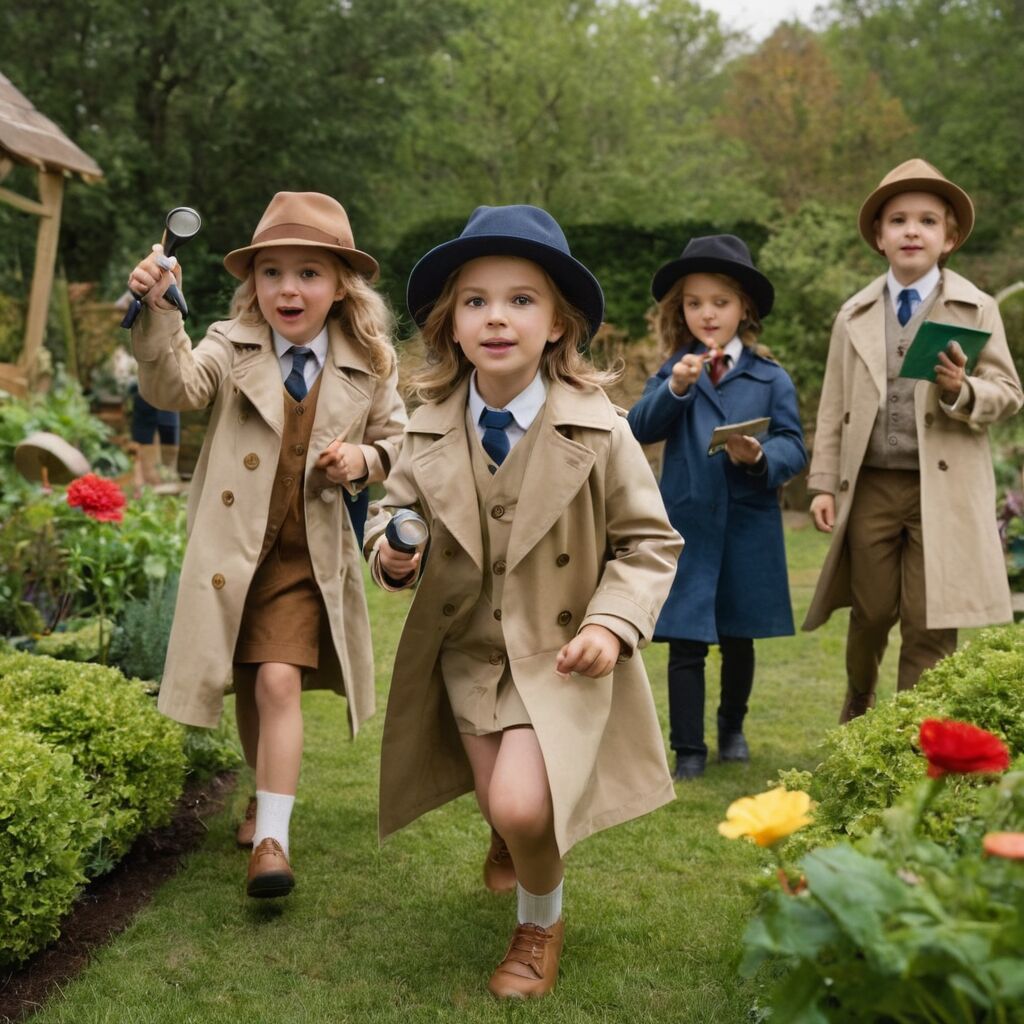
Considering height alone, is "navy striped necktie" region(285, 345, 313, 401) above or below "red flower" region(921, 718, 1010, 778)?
above

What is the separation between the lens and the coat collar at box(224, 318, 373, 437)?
148 inches

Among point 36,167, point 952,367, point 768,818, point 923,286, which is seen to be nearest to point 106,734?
point 768,818

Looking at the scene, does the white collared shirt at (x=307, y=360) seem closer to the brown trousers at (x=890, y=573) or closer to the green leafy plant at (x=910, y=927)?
the brown trousers at (x=890, y=573)

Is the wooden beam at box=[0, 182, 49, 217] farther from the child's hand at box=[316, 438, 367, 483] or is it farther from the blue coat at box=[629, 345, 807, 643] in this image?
the child's hand at box=[316, 438, 367, 483]

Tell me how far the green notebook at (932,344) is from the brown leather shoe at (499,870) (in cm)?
212

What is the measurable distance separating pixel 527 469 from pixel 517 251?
0.54 metres

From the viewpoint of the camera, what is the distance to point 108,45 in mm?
18688

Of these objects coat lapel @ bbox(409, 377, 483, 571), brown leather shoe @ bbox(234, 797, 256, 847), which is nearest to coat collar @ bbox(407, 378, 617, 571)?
coat lapel @ bbox(409, 377, 483, 571)

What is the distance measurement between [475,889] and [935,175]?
297 cm

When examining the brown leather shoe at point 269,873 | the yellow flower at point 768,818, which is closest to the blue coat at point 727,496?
the brown leather shoe at point 269,873

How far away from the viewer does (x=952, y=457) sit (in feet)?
15.3

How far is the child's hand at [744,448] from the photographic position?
15.4 ft

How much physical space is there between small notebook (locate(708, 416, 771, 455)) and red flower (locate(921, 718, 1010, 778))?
3.03 metres

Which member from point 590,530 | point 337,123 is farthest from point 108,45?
point 590,530
